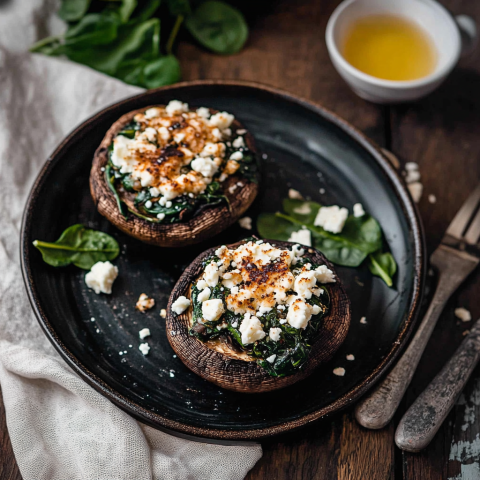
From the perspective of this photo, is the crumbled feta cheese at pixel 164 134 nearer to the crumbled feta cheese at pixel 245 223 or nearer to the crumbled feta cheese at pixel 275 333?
the crumbled feta cheese at pixel 245 223

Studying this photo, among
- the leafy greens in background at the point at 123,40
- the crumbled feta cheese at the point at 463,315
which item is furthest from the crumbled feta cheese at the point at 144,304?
the crumbled feta cheese at the point at 463,315

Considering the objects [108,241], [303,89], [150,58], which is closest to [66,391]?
[108,241]

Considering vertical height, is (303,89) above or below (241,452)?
above

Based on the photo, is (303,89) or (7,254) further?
(303,89)

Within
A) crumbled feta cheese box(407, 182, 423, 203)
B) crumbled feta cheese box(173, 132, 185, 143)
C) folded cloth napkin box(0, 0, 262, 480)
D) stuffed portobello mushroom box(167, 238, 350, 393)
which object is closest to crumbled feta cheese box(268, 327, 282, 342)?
stuffed portobello mushroom box(167, 238, 350, 393)

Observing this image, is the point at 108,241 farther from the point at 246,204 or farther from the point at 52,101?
the point at 52,101

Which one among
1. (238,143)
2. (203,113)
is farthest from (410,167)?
(203,113)

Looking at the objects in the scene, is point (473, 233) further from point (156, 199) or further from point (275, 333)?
point (156, 199)
